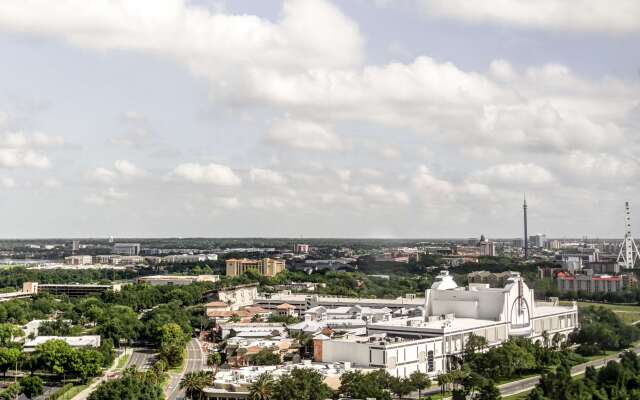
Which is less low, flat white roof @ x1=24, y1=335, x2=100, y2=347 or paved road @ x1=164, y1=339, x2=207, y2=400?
flat white roof @ x1=24, y1=335, x2=100, y2=347

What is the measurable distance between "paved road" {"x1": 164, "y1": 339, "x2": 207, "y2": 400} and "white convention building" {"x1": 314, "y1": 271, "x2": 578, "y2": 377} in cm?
772

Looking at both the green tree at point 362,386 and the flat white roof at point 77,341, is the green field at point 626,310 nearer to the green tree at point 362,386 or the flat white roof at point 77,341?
the green tree at point 362,386

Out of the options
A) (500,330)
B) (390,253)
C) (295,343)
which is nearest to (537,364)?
(500,330)

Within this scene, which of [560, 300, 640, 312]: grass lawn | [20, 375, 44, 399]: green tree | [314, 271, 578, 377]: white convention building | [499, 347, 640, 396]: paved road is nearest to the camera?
[20, 375, 44, 399]: green tree

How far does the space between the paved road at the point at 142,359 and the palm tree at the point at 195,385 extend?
1125 cm

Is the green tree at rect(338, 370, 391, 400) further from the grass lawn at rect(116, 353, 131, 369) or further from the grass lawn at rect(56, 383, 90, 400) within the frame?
the grass lawn at rect(116, 353, 131, 369)

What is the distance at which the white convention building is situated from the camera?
48.2 metres

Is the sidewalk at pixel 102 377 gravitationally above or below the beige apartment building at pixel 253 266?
below

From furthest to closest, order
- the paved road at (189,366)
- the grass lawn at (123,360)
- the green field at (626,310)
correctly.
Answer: the green field at (626,310) → the grass lawn at (123,360) → the paved road at (189,366)

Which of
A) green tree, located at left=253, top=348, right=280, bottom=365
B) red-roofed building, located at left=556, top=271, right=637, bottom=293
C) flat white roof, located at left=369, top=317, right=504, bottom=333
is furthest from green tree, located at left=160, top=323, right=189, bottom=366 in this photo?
red-roofed building, located at left=556, top=271, right=637, bottom=293

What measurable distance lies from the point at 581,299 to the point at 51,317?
52820mm

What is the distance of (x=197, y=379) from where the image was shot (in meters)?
40.1

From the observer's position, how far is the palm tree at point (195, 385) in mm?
39906

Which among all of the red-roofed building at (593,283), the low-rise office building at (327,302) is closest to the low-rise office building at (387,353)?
the low-rise office building at (327,302)
